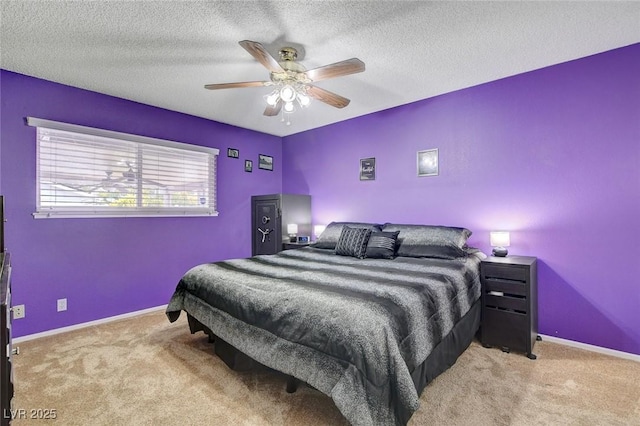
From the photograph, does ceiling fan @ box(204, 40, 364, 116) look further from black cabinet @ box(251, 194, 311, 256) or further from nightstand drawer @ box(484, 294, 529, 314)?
nightstand drawer @ box(484, 294, 529, 314)

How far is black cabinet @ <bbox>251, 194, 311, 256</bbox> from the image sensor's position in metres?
4.39

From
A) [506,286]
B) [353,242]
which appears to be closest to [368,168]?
[353,242]

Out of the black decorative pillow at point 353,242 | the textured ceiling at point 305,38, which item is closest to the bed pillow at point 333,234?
the black decorative pillow at point 353,242

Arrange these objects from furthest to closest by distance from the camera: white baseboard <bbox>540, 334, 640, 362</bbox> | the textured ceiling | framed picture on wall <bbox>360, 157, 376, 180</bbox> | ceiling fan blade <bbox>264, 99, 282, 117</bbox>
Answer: framed picture on wall <bbox>360, 157, 376, 180</bbox> < ceiling fan blade <bbox>264, 99, 282, 117</bbox> < white baseboard <bbox>540, 334, 640, 362</bbox> < the textured ceiling

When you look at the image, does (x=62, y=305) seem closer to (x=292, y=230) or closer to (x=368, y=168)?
(x=292, y=230)

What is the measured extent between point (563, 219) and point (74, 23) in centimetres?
422

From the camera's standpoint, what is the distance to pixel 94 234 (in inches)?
127

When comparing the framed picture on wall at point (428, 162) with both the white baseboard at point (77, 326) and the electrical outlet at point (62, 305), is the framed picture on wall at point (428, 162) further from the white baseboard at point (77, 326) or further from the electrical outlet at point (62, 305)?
the electrical outlet at point (62, 305)

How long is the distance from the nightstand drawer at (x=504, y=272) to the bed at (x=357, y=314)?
10 centimetres

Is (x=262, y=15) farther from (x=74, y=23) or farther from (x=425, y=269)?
(x=425, y=269)

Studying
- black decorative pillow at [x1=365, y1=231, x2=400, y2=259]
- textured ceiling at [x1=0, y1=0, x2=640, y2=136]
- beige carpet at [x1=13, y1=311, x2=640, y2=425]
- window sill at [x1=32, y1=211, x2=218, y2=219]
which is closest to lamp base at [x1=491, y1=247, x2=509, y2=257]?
beige carpet at [x1=13, y1=311, x2=640, y2=425]

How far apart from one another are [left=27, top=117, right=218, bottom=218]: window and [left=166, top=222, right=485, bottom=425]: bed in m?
1.57

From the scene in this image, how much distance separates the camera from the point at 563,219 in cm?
268

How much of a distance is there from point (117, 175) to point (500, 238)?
4.16m
